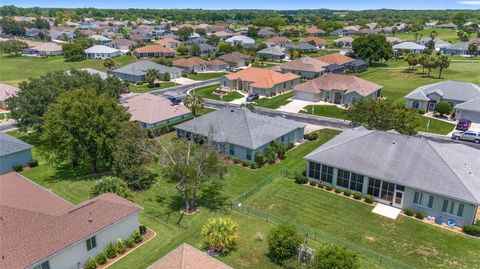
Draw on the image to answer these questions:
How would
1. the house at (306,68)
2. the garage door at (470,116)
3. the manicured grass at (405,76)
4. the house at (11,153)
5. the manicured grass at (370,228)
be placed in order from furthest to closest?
1. the house at (306,68)
2. the manicured grass at (405,76)
3. the garage door at (470,116)
4. the house at (11,153)
5. the manicured grass at (370,228)

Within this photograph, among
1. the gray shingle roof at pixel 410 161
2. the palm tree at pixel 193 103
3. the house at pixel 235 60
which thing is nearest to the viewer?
the gray shingle roof at pixel 410 161

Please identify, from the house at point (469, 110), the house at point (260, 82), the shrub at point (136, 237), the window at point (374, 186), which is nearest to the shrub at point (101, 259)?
the shrub at point (136, 237)

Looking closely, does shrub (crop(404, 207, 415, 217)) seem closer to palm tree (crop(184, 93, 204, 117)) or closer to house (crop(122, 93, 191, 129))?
house (crop(122, 93, 191, 129))

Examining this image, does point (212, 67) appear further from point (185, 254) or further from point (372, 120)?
point (185, 254)

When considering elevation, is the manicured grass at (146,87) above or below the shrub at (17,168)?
above

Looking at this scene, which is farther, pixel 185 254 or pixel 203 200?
pixel 203 200

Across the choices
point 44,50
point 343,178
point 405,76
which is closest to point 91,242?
point 343,178

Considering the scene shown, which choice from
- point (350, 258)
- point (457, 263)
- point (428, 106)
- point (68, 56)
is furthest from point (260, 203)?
point (68, 56)

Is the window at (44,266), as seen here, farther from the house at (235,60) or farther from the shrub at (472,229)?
the house at (235,60)
